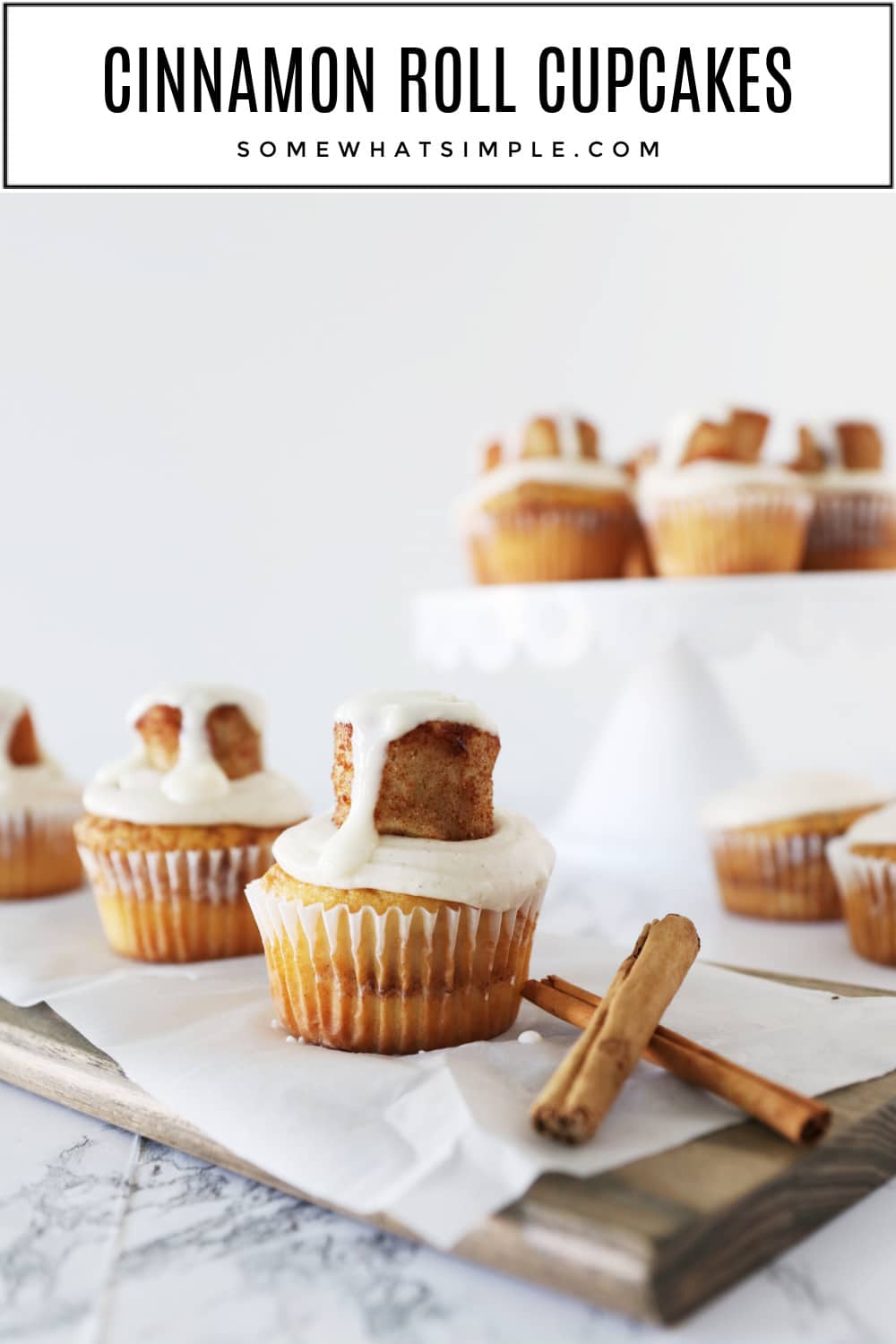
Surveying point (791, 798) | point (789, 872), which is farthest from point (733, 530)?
point (789, 872)

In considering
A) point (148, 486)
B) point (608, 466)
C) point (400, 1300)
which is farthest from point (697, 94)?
point (400, 1300)

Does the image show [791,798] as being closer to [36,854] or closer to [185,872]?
[185,872]

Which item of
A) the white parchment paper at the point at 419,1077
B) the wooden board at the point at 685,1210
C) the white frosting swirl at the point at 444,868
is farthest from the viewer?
the white frosting swirl at the point at 444,868

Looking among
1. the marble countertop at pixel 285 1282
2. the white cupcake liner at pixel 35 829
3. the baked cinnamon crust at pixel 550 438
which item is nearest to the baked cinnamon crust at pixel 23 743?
the white cupcake liner at pixel 35 829

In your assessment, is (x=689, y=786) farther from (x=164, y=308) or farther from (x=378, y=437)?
(x=164, y=308)

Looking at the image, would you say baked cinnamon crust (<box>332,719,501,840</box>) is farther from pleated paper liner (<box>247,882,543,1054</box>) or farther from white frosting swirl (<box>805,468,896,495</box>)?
white frosting swirl (<box>805,468,896,495</box>)

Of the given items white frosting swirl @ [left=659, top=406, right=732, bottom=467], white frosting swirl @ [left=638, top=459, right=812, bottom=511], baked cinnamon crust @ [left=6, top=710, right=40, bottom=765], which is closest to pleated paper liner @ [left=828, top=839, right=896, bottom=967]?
white frosting swirl @ [left=638, top=459, right=812, bottom=511]

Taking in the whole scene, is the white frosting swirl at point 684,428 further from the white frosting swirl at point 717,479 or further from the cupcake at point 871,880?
the cupcake at point 871,880
